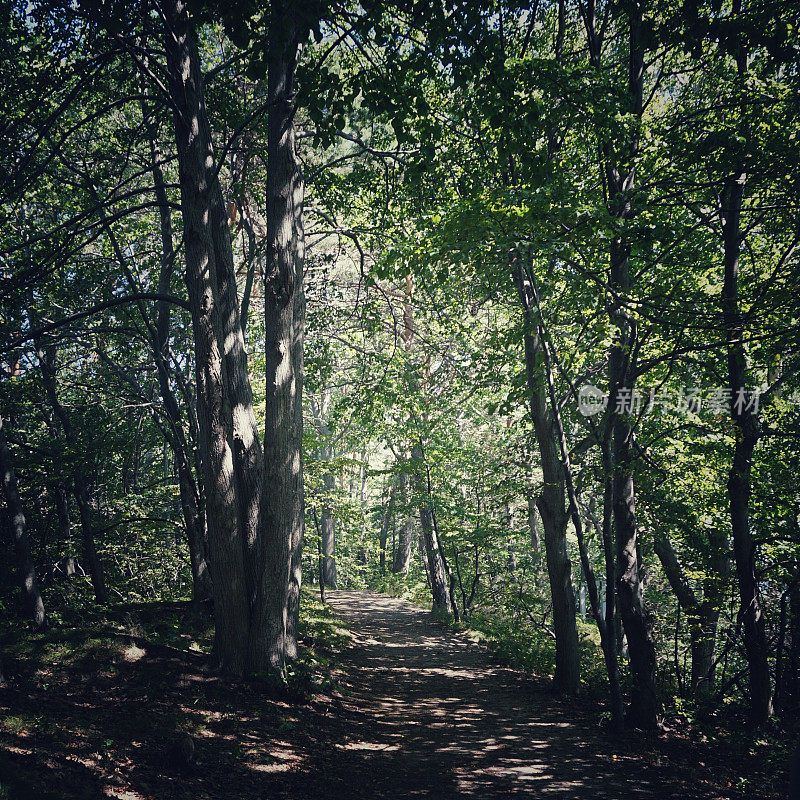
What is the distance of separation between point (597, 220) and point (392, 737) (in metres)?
6.43

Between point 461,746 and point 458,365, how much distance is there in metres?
7.27

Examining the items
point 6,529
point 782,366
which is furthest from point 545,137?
point 6,529

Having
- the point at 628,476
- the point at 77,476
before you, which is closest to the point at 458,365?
the point at 628,476

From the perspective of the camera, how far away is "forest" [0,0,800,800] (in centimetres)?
473

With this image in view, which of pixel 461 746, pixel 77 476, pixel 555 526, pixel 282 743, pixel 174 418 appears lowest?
pixel 461 746

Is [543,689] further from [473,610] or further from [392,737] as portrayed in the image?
[473,610]

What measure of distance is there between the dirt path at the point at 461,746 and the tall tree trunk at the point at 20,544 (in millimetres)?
4586

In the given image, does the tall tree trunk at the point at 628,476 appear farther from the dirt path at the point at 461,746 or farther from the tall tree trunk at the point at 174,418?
the tall tree trunk at the point at 174,418

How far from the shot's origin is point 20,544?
7.60 m

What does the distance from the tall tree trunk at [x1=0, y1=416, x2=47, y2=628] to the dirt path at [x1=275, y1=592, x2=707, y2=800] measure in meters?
4.59

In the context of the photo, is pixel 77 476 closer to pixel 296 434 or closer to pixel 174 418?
pixel 174 418

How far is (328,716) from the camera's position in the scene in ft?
22.0

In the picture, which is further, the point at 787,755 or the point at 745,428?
the point at 745,428

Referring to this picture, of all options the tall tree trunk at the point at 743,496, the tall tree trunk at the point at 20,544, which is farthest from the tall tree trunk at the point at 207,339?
the tall tree trunk at the point at 743,496
